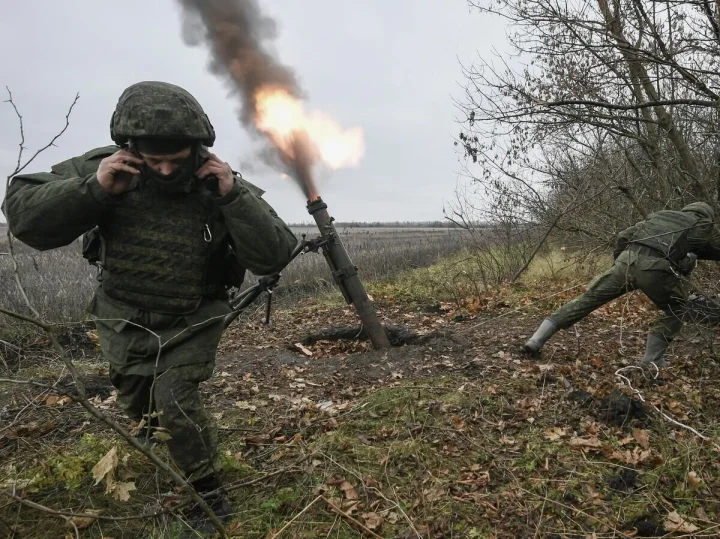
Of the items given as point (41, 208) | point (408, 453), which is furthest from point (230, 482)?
point (41, 208)

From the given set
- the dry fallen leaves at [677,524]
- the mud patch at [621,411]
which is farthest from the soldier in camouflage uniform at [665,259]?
the dry fallen leaves at [677,524]

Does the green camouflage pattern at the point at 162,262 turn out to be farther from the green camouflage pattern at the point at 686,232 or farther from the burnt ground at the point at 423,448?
the green camouflage pattern at the point at 686,232

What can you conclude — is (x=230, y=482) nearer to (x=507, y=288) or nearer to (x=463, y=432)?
(x=463, y=432)

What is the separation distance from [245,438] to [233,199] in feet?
6.59

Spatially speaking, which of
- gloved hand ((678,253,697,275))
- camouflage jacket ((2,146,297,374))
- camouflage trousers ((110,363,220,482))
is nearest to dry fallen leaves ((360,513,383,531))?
camouflage trousers ((110,363,220,482))

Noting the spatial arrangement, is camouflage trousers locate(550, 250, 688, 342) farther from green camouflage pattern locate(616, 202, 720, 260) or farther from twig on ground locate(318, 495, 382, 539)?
twig on ground locate(318, 495, 382, 539)

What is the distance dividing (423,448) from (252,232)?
75.7 inches

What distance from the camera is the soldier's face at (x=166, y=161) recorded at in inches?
93.7

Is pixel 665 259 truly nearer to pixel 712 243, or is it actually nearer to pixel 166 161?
pixel 712 243

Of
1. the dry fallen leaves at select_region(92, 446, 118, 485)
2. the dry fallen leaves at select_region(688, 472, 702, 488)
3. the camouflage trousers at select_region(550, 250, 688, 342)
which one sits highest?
the camouflage trousers at select_region(550, 250, 688, 342)

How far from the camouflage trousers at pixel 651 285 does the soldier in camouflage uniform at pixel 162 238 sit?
12.0 feet

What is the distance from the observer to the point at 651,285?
15.2 feet

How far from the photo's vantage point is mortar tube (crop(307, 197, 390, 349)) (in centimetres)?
532

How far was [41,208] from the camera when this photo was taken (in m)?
2.31
